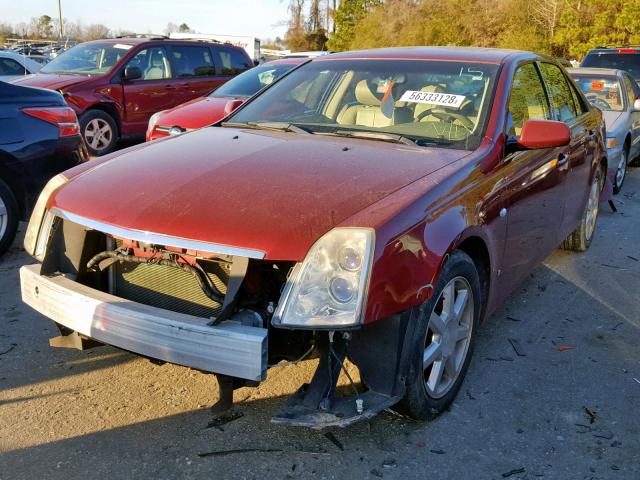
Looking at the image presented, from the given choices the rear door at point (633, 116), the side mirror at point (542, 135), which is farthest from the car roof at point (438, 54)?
the rear door at point (633, 116)

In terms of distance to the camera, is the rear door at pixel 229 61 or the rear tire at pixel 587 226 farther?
the rear door at pixel 229 61

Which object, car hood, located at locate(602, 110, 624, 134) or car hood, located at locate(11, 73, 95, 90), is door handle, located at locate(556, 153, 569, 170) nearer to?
car hood, located at locate(602, 110, 624, 134)

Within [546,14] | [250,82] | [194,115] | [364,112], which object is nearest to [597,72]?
[250,82]

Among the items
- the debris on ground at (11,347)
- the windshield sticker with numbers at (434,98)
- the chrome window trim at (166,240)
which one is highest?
the windshield sticker with numbers at (434,98)

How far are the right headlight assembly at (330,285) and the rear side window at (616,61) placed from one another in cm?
1172

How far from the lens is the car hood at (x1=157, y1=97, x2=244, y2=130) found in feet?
24.7

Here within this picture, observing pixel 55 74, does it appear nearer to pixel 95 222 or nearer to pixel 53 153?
pixel 53 153

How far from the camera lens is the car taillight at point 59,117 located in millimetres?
5258

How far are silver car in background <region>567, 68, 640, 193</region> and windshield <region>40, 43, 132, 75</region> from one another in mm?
6812

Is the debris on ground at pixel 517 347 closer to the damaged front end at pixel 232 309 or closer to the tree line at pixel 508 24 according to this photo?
the damaged front end at pixel 232 309

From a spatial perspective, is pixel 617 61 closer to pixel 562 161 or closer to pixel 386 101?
pixel 562 161

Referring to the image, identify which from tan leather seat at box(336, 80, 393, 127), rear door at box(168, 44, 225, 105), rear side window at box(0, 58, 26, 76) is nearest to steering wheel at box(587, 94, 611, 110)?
tan leather seat at box(336, 80, 393, 127)

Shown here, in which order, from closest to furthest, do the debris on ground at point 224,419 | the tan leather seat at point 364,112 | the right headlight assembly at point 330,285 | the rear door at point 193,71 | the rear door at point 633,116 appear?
the right headlight assembly at point 330,285 → the debris on ground at point 224,419 → the tan leather seat at point 364,112 → the rear door at point 633,116 → the rear door at point 193,71

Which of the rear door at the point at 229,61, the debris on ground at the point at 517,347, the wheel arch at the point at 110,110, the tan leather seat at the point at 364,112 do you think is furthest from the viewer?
the rear door at the point at 229,61
